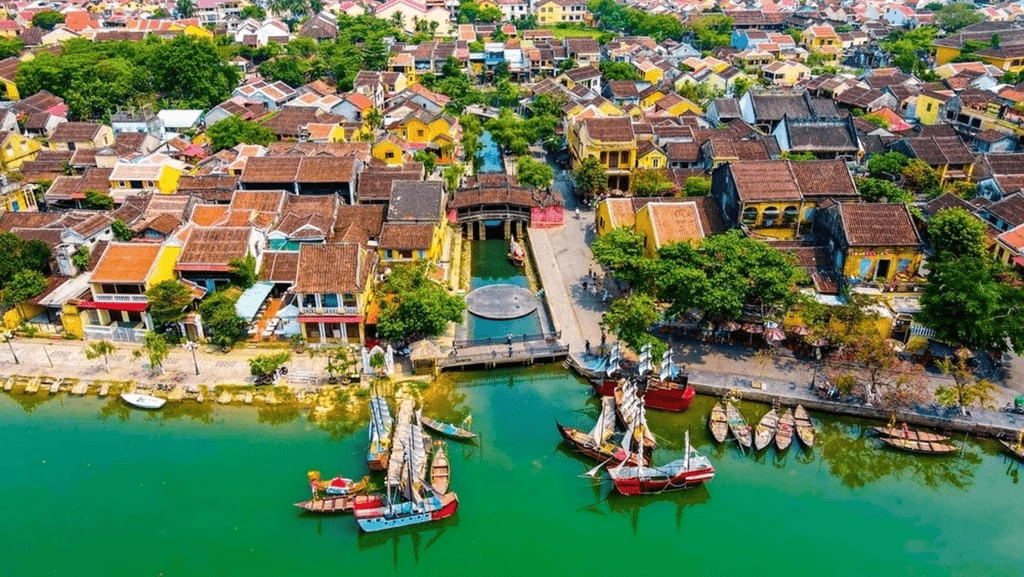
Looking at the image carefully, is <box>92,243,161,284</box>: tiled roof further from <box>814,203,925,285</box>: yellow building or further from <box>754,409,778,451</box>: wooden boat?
<box>814,203,925,285</box>: yellow building

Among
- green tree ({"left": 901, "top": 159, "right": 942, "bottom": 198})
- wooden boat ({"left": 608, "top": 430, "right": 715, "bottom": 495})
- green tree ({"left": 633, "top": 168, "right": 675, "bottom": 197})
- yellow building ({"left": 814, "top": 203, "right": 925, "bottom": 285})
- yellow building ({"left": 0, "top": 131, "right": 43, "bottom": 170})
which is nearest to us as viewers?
wooden boat ({"left": 608, "top": 430, "right": 715, "bottom": 495})

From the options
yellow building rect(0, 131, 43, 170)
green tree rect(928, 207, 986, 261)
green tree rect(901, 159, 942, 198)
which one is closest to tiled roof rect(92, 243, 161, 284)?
yellow building rect(0, 131, 43, 170)

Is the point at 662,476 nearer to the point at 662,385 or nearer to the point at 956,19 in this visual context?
the point at 662,385

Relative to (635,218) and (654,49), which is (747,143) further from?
(654,49)

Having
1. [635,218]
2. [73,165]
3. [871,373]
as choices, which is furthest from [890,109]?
[73,165]

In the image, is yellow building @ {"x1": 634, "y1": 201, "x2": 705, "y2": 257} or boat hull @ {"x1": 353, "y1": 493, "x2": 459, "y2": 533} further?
yellow building @ {"x1": 634, "y1": 201, "x2": 705, "y2": 257}

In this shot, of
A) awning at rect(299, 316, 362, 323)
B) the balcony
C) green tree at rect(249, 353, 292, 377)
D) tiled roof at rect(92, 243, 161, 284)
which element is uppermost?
tiled roof at rect(92, 243, 161, 284)

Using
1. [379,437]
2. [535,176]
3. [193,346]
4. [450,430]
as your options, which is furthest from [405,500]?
[535,176]
